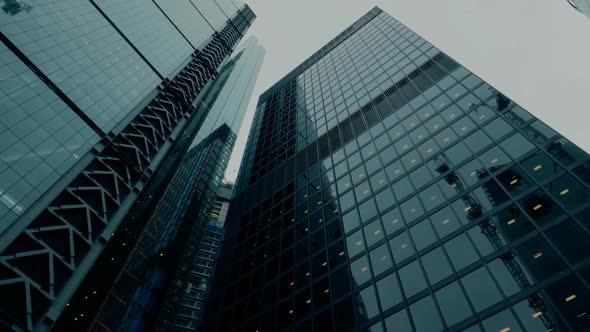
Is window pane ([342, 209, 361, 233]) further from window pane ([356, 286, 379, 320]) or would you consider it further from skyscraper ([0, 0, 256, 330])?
skyscraper ([0, 0, 256, 330])

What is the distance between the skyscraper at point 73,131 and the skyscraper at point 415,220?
14.6 metres

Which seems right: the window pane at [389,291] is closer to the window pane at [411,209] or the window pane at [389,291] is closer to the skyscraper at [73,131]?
the window pane at [411,209]

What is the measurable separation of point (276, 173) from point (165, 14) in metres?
33.8

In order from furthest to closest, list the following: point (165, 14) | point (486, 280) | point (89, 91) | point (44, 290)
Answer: point (165, 14) → point (89, 91) → point (486, 280) → point (44, 290)

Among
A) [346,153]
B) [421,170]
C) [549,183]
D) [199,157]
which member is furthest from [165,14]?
[549,183]

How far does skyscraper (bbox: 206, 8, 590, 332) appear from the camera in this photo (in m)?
19.3

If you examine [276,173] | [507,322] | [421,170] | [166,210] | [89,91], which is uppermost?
[166,210]

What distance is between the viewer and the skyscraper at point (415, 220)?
63.4ft

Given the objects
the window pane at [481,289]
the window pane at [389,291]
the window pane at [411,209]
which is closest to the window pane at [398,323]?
the window pane at [389,291]

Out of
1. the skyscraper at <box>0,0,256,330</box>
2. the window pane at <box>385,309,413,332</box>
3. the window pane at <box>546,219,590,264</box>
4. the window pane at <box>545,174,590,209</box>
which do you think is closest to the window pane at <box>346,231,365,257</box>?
the window pane at <box>385,309,413,332</box>

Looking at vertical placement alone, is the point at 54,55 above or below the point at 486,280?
above

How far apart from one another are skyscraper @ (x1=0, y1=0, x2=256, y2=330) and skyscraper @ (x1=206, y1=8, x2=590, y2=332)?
47.9 ft

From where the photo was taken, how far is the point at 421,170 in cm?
3067

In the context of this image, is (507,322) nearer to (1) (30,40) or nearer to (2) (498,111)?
(2) (498,111)
